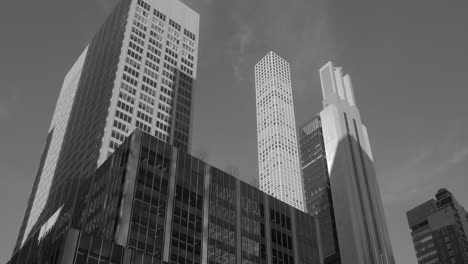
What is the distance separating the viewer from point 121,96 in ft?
507

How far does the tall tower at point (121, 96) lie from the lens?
495 feet

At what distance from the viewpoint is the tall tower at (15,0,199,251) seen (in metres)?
151

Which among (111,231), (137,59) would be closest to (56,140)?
(137,59)

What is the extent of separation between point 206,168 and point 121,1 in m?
114

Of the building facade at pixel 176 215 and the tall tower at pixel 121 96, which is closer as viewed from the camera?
the building facade at pixel 176 215

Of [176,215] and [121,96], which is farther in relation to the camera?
[121,96]

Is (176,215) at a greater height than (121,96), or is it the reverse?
(121,96)

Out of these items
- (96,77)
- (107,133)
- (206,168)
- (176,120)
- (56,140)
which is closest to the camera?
(206,168)

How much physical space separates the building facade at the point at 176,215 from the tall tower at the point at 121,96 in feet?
171

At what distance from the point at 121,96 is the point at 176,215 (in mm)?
76959

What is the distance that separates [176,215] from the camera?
280 feet

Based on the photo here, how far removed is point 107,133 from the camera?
143m

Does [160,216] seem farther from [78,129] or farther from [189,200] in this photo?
[78,129]

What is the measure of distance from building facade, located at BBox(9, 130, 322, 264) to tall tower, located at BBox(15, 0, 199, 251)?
52.1m
